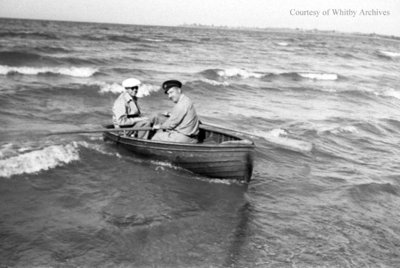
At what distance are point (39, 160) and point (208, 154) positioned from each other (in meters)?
4.01

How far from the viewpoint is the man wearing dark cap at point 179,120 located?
25.3 feet

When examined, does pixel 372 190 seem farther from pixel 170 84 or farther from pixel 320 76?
pixel 320 76

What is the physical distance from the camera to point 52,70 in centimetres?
2277

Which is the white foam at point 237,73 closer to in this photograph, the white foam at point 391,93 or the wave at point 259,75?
the wave at point 259,75

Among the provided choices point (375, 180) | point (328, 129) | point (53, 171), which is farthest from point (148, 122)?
point (328, 129)

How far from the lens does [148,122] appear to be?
9211 mm

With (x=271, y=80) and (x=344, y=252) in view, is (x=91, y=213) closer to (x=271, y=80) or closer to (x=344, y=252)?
(x=344, y=252)

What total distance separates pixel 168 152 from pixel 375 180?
4.95 m

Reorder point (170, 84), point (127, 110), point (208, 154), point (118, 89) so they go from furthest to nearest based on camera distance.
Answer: point (118, 89), point (127, 110), point (208, 154), point (170, 84)

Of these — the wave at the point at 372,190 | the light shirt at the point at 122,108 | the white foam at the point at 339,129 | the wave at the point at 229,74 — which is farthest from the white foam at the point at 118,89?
the wave at the point at 372,190

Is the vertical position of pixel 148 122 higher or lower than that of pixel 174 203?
higher

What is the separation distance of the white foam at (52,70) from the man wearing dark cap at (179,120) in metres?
15.9

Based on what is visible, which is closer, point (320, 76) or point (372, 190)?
point (372, 190)

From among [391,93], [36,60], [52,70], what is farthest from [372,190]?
[36,60]
